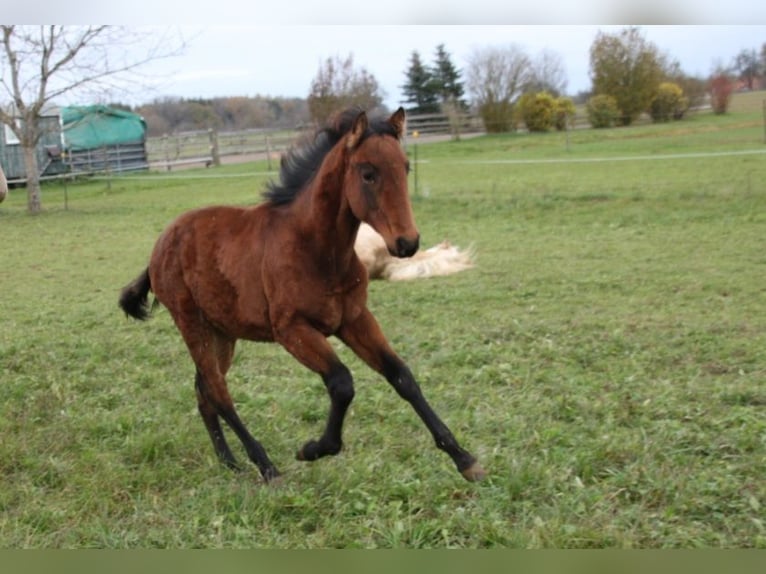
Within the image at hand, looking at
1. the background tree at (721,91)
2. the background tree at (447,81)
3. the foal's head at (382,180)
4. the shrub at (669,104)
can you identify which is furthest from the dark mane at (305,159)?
the shrub at (669,104)

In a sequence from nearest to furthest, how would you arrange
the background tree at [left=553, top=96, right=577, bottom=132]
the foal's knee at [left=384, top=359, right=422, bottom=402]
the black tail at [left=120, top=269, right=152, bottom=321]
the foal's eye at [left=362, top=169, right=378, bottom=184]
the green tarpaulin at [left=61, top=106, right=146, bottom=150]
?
the foal's eye at [left=362, top=169, right=378, bottom=184]
the foal's knee at [left=384, top=359, right=422, bottom=402]
the black tail at [left=120, top=269, right=152, bottom=321]
the background tree at [left=553, top=96, right=577, bottom=132]
the green tarpaulin at [left=61, top=106, right=146, bottom=150]

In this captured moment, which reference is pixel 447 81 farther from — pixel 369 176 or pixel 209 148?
pixel 369 176

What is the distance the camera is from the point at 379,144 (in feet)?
11.5

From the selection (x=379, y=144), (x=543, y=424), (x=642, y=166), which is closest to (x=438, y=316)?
(x=543, y=424)

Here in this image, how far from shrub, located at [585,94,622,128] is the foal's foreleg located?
16554 millimetres

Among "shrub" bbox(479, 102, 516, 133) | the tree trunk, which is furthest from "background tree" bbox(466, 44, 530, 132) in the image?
the tree trunk

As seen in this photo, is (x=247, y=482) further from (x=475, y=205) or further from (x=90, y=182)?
(x=90, y=182)

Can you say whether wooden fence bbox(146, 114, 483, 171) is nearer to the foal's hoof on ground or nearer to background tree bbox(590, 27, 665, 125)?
background tree bbox(590, 27, 665, 125)

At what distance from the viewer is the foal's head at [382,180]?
3.33m

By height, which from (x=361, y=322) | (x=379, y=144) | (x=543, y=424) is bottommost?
(x=543, y=424)

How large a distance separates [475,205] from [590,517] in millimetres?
11355

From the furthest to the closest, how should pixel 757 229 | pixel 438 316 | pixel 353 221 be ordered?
pixel 757 229 → pixel 438 316 → pixel 353 221

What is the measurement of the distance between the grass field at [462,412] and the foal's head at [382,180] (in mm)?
1220

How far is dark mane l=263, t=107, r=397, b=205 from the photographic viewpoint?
3.88 m
